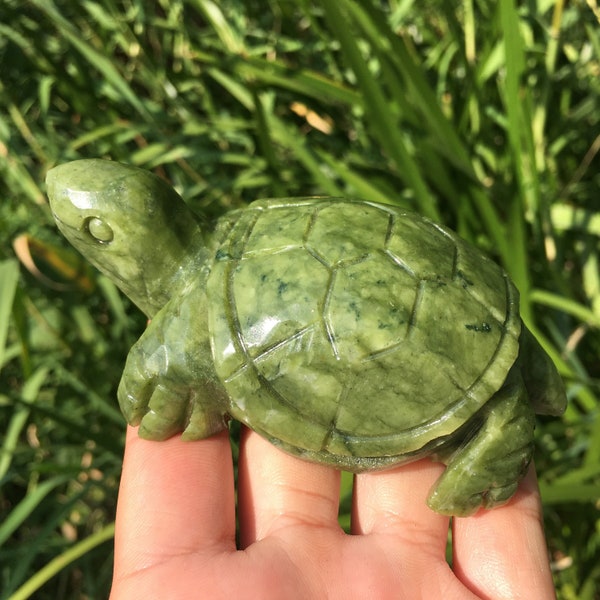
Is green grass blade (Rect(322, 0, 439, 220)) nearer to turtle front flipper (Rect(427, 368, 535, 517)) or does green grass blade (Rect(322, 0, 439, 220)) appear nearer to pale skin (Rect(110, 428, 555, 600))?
turtle front flipper (Rect(427, 368, 535, 517))

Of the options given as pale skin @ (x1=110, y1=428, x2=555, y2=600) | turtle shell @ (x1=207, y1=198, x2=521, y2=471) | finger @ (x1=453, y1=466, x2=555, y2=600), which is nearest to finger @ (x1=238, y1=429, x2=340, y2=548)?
pale skin @ (x1=110, y1=428, x2=555, y2=600)

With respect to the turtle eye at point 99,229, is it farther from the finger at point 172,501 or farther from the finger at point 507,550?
the finger at point 507,550

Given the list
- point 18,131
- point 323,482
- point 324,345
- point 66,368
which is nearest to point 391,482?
point 323,482

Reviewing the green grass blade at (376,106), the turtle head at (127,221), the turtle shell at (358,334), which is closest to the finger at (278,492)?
the turtle shell at (358,334)

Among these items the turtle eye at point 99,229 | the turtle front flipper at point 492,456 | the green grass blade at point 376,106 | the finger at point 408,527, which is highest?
the green grass blade at point 376,106

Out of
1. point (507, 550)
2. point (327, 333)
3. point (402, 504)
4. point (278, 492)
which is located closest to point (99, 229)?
point (327, 333)

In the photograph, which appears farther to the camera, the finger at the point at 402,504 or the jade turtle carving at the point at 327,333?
the finger at the point at 402,504

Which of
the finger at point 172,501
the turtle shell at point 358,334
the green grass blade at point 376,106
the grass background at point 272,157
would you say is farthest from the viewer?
the grass background at point 272,157

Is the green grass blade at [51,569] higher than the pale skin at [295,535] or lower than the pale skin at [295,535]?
lower
